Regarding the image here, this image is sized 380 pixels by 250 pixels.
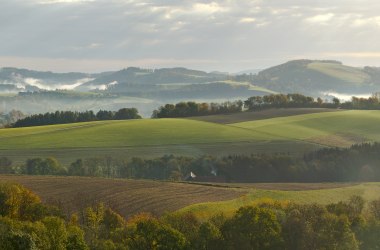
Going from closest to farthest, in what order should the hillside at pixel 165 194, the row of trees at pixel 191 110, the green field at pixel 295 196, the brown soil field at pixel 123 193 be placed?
the brown soil field at pixel 123 193
the hillside at pixel 165 194
the green field at pixel 295 196
the row of trees at pixel 191 110

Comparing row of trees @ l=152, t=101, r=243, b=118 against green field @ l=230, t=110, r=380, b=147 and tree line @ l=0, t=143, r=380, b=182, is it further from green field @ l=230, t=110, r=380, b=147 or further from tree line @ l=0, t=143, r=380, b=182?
tree line @ l=0, t=143, r=380, b=182

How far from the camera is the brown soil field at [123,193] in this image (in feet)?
221

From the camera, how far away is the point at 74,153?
121 meters

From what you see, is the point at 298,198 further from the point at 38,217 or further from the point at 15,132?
the point at 15,132

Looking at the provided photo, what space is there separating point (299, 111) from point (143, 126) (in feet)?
189

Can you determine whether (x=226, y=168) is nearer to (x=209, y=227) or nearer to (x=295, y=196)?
(x=295, y=196)

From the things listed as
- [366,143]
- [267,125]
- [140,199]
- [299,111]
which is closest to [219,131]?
[267,125]

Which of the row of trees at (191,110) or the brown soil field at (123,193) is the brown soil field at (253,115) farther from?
the brown soil field at (123,193)

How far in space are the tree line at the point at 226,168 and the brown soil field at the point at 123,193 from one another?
72.6 ft

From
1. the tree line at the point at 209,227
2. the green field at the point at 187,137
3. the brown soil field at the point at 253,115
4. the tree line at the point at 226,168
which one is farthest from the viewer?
the brown soil field at the point at 253,115

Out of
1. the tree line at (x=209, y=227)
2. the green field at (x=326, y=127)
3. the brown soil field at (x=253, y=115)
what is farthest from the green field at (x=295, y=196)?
the brown soil field at (x=253, y=115)

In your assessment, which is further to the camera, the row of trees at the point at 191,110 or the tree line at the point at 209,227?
the row of trees at the point at 191,110

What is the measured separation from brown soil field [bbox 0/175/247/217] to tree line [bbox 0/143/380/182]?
72.6 ft

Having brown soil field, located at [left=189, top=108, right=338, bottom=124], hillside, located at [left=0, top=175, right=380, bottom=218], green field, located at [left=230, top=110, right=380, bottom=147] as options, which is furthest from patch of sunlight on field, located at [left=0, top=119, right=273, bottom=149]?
hillside, located at [left=0, top=175, right=380, bottom=218]
